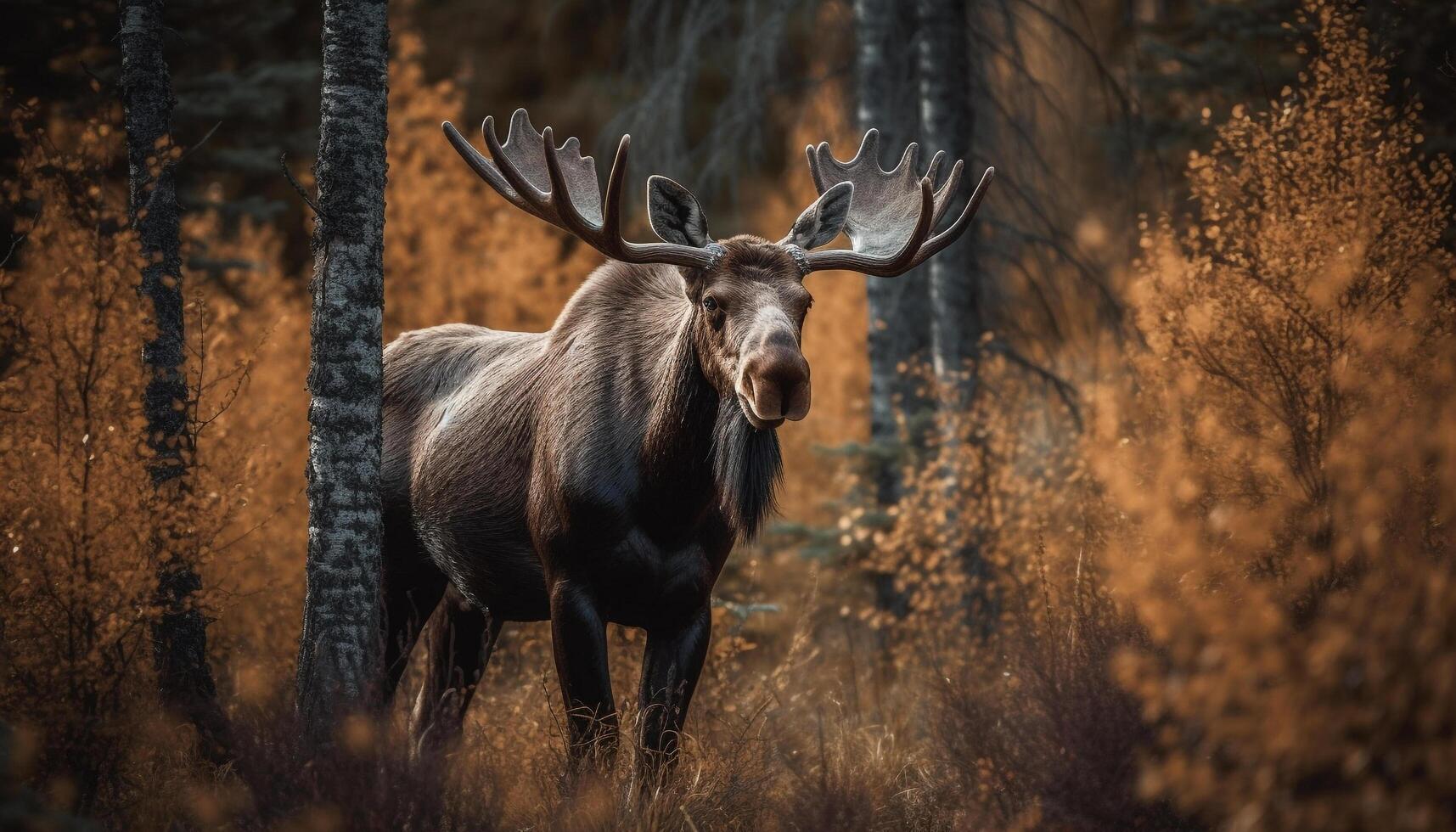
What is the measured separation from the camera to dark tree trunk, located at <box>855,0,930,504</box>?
8.49 m

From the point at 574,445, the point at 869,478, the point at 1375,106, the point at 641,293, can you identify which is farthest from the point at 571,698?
the point at 869,478

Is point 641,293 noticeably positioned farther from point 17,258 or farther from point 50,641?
point 17,258

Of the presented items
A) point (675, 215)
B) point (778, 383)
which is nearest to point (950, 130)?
point (675, 215)

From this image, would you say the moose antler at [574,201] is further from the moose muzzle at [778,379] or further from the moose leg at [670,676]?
the moose leg at [670,676]

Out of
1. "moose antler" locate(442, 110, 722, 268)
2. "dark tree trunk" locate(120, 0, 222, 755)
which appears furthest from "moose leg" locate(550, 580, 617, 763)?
"dark tree trunk" locate(120, 0, 222, 755)

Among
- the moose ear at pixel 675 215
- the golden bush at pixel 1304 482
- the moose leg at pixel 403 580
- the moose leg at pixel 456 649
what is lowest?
the moose leg at pixel 456 649

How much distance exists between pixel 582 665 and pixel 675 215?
177 cm

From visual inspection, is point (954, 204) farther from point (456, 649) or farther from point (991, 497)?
point (456, 649)

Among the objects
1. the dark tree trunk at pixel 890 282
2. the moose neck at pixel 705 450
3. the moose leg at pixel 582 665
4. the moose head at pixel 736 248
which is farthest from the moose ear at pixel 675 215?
the dark tree trunk at pixel 890 282

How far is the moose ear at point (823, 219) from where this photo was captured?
16.2 feet

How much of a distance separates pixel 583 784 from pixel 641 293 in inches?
82.0

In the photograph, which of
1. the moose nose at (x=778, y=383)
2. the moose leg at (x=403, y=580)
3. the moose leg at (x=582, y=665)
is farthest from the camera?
the moose leg at (x=403, y=580)

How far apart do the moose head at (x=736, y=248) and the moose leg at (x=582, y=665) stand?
3.33ft

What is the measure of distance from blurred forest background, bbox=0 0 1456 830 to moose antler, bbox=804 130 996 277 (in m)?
1.21
